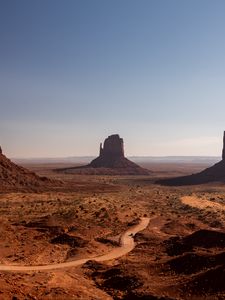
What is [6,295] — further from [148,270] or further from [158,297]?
[148,270]

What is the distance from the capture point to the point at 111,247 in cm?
3659

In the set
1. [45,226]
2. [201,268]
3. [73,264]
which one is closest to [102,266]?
[73,264]

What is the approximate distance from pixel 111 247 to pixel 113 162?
5662 inches

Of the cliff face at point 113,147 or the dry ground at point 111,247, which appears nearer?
the dry ground at point 111,247

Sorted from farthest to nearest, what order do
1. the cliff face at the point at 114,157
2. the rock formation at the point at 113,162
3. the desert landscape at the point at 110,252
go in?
the cliff face at the point at 114,157
the rock formation at the point at 113,162
the desert landscape at the point at 110,252

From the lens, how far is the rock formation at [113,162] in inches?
6786

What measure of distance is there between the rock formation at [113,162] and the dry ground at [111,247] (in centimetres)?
10936

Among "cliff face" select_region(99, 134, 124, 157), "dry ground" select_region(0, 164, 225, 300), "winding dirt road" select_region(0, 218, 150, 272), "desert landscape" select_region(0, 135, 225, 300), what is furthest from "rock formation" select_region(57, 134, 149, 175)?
"winding dirt road" select_region(0, 218, 150, 272)

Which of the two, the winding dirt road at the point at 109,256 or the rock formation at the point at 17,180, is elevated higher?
the rock formation at the point at 17,180

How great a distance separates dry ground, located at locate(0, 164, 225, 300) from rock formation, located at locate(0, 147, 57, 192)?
69.1 feet

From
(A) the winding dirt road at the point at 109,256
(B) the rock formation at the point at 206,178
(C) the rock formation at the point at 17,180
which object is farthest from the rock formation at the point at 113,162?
(A) the winding dirt road at the point at 109,256

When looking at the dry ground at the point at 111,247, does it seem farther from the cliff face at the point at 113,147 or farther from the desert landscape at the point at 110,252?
the cliff face at the point at 113,147

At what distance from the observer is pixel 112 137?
18088 centimetres

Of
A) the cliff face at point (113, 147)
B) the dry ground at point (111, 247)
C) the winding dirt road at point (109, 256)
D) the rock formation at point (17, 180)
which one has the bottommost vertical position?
the winding dirt road at point (109, 256)
